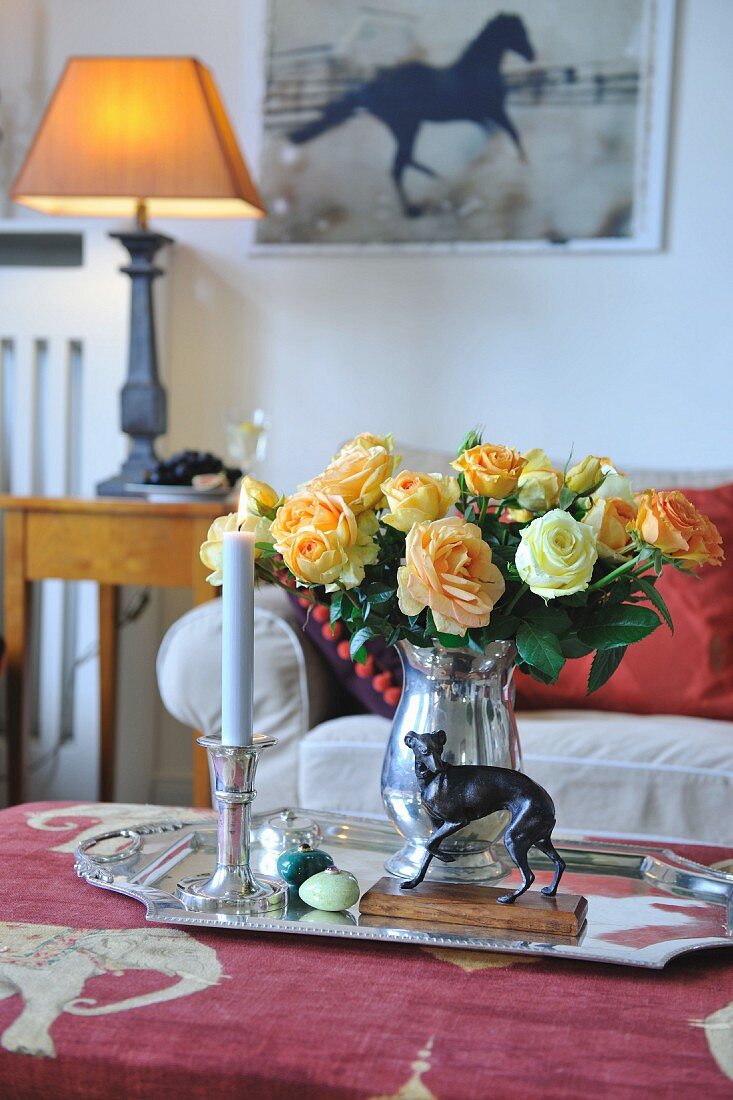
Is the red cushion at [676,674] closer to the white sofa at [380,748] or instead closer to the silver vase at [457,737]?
the white sofa at [380,748]

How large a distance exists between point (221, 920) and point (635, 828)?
2.90 ft

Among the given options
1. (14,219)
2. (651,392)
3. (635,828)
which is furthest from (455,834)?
(14,219)

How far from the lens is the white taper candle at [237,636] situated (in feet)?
2.87

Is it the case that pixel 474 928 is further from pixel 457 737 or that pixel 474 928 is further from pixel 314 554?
pixel 314 554

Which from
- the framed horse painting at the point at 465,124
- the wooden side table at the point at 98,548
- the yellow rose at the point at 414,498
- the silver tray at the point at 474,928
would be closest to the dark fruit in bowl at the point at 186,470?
the wooden side table at the point at 98,548

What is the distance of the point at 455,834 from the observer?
0.96m

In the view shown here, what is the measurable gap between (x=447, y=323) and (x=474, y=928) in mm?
1819

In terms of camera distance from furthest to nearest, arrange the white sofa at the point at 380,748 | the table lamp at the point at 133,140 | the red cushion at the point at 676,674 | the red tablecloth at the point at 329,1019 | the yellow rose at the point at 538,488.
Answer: the table lamp at the point at 133,140, the red cushion at the point at 676,674, the white sofa at the point at 380,748, the yellow rose at the point at 538,488, the red tablecloth at the point at 329,1019

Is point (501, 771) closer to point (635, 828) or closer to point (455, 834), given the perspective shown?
point (455, 834)

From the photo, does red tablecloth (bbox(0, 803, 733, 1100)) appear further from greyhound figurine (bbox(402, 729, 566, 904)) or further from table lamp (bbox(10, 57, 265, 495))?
table lamp (bbox(10, 57, 265, 495))

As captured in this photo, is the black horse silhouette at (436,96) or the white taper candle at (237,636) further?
the black horse silhouette at (436,96)

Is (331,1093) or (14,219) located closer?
(331,1093)

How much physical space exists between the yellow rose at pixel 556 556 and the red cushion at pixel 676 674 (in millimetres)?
1012

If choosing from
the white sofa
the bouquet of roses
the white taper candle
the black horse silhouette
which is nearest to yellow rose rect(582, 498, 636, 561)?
the bouquet of roses
